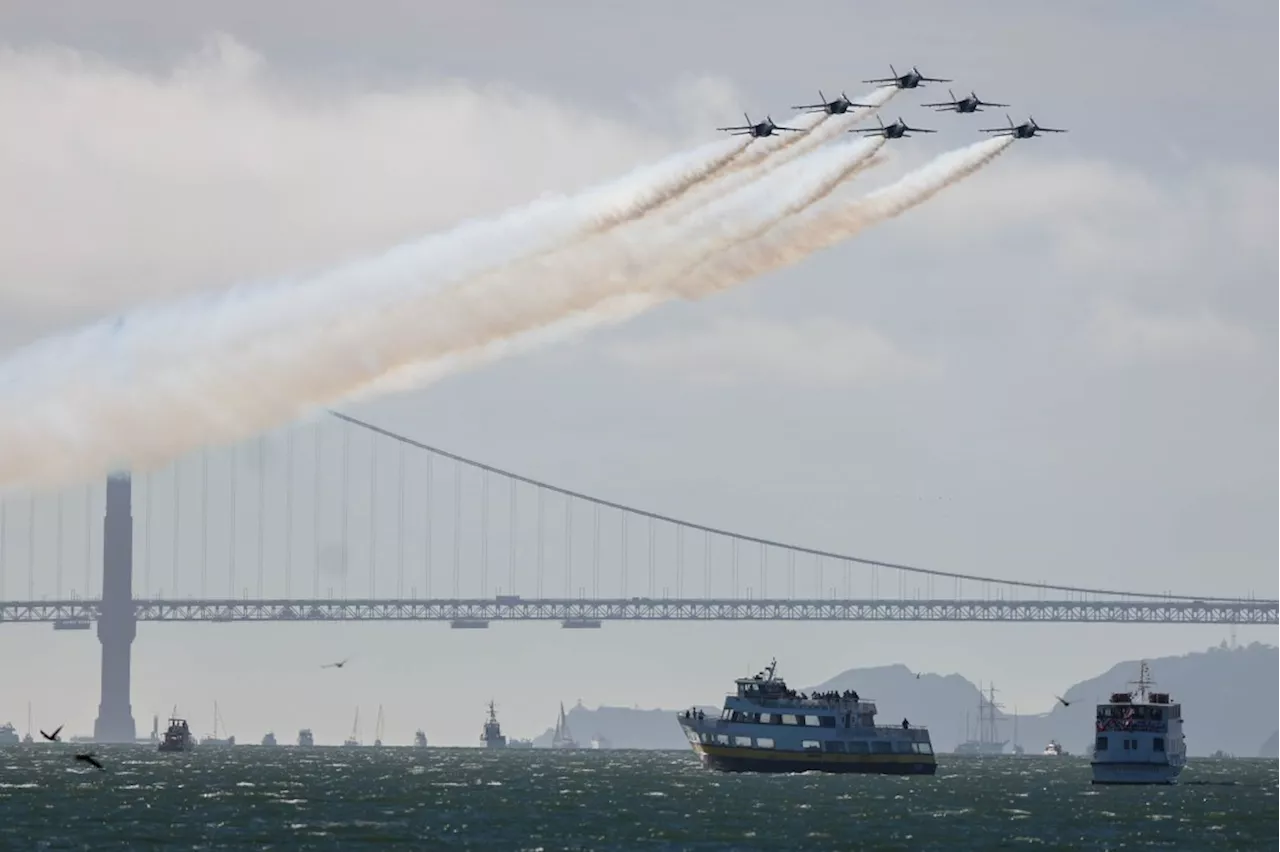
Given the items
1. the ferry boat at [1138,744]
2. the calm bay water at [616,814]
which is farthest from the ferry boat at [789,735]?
the ferry boat at [1138,744]

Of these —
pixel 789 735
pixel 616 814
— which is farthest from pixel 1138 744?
pixel 616 814

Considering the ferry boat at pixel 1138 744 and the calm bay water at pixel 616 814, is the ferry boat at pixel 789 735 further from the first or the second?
the ferry boat at pixel 1138 744

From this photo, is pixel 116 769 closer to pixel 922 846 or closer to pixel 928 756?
pixel 928 756

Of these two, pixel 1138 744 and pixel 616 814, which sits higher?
pixel 1138 744

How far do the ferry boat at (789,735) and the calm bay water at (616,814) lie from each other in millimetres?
1723

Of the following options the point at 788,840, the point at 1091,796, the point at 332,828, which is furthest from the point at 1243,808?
the point at 332,828

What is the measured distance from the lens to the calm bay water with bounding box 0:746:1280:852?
11006cm

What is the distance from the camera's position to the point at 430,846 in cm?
10512

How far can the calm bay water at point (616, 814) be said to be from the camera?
110 meters

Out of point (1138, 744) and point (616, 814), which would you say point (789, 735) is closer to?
point (1138, 744)

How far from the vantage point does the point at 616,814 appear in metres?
130

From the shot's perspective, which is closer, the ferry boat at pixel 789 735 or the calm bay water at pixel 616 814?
the calm bay water at pixel 616 814

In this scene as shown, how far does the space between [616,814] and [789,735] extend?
45904 millimetres

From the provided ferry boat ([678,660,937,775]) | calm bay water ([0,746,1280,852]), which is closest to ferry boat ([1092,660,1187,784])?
calm bay water ([0,746,1280,852])
